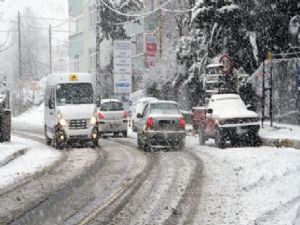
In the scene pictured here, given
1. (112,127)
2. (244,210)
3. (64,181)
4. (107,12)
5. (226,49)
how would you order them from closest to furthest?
(244,210) < (64,181) < (112,127) < (226,49) < (107,12)

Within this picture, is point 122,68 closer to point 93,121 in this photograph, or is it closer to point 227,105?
point 93,121

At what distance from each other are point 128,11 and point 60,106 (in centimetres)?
3395

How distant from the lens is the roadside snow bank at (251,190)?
1023cm

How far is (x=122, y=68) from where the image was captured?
1599 inches

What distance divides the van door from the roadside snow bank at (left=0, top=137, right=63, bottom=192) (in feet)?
4.56

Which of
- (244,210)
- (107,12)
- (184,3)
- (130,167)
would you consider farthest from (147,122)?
(107,12)

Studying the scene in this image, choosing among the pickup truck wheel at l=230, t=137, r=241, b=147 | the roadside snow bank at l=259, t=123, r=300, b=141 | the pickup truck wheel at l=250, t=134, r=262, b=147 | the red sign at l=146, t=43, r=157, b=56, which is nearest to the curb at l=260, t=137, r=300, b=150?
the roadside snow bank at l=259, t=123, r=300, b=141

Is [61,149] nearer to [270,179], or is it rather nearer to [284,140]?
[284,140]

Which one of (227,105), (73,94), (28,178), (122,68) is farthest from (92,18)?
(28,178)

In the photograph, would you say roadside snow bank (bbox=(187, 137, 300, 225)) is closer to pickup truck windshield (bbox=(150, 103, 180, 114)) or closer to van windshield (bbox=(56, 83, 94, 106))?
pickup truck windshield (bbox=(150, 103, 180, 114))

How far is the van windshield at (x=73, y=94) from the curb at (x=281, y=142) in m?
6.83

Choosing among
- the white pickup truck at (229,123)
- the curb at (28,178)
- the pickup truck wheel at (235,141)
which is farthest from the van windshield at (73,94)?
the pickup truck wheel at (235,141)

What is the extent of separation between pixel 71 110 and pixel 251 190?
12.8 meters

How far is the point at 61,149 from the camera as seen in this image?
2456cm
